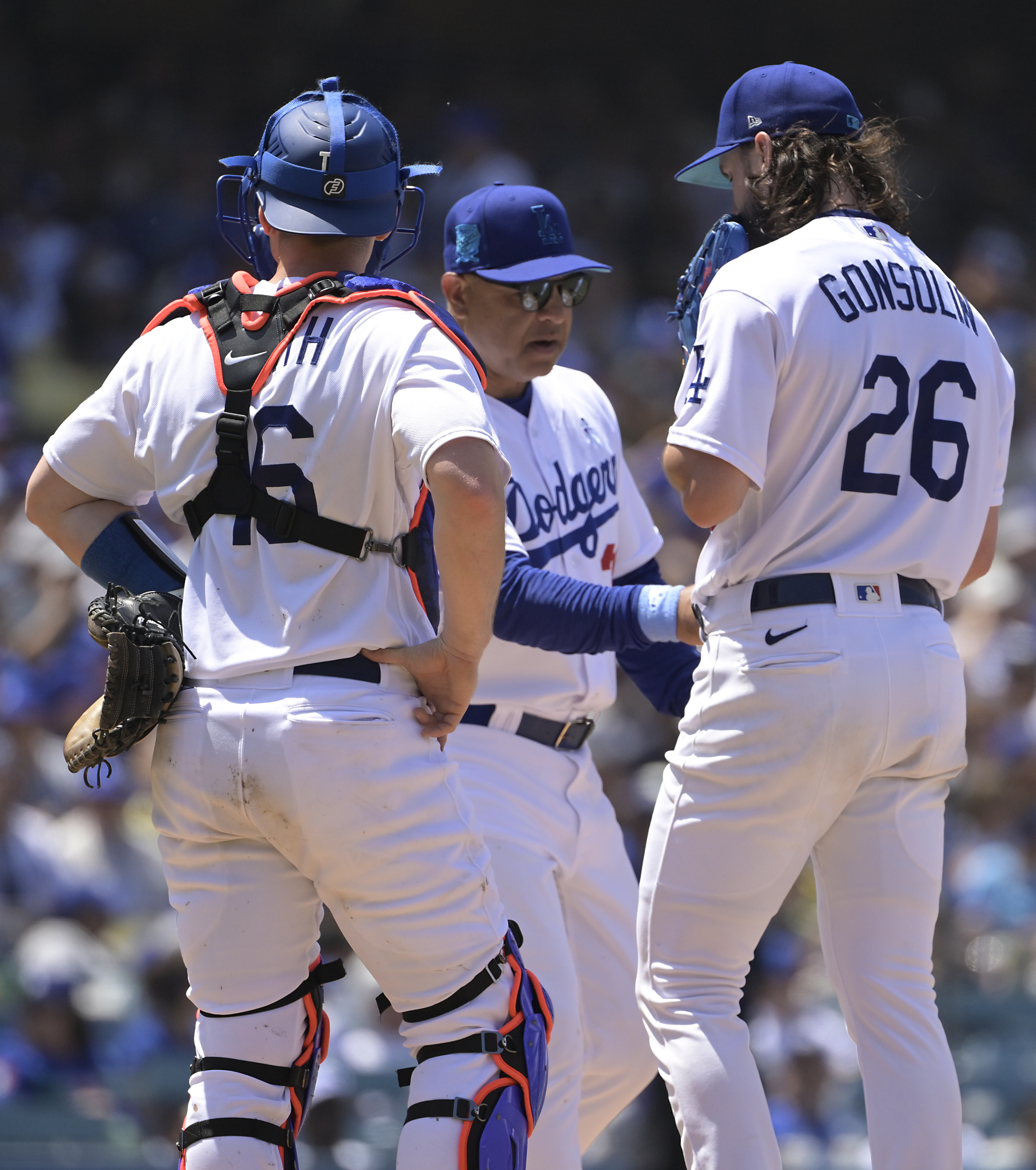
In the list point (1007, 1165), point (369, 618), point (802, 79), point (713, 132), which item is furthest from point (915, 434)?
point (713, 132)

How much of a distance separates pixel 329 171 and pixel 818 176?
34.9 inches

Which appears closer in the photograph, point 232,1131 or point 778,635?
point 232,1131

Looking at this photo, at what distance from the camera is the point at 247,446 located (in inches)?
103

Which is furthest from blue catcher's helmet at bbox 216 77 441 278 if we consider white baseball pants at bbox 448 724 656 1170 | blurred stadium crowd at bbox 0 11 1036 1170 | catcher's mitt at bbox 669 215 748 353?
blurred stadium crowd at bbox 0 11 1036 1170

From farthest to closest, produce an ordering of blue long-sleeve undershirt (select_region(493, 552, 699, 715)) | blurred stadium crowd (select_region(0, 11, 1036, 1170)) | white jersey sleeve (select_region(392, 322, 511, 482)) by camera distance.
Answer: blurred stadium crowd (select_region(0, 11, 1036, 1170))
blue long-sleeve undershirt (select_region(493, 552, 699, 715))
white jersey sleeve (select_region(392, 322, 511, 482))

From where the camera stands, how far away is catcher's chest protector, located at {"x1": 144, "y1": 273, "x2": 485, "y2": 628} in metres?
2.60

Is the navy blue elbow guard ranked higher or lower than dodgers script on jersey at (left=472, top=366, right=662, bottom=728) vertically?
higher

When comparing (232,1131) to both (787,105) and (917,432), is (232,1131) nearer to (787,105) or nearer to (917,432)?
(917,432)

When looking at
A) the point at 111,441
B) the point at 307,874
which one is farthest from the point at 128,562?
the point at 307,874

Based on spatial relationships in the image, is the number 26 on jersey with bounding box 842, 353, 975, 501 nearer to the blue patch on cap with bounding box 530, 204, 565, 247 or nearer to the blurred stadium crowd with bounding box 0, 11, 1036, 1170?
the blue patch on cap with bounding box 530, 204, 565, 247

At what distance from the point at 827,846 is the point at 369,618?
2.99 feet

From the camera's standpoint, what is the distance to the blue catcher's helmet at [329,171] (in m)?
2.73

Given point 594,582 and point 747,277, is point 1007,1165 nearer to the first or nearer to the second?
point 594,582

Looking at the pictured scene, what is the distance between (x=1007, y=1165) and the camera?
5.94 meters
